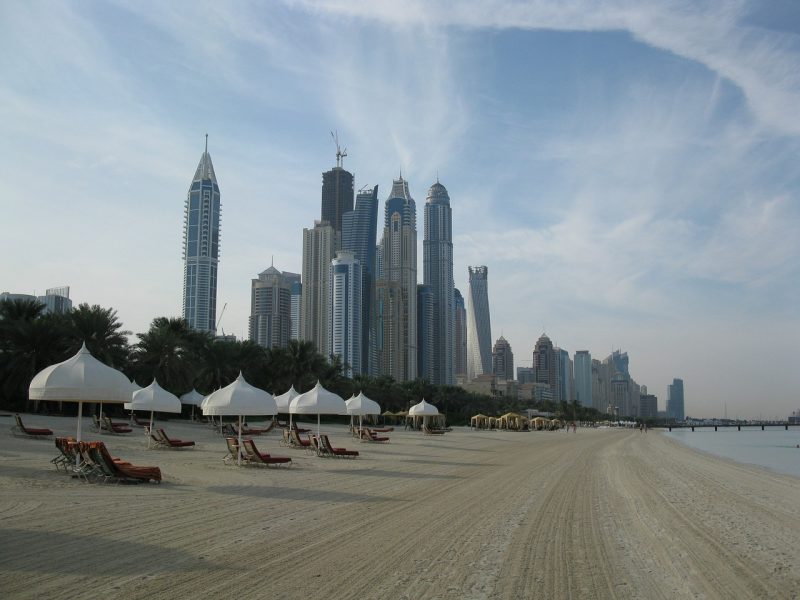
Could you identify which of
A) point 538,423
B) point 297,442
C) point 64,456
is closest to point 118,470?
point 64,456

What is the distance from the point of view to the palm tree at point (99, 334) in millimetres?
36562

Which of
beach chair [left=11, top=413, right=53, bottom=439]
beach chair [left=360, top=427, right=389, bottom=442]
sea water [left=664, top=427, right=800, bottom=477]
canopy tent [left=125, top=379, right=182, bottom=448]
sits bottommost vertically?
sea water [left=664, top=427, right=800, bottom=477]

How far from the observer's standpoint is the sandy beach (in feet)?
20.5

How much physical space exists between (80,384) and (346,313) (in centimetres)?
14600

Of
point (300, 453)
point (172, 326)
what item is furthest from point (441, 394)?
point (300, 453)

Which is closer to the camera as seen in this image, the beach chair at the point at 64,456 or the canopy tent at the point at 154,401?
the beach chair at the point at 64,456

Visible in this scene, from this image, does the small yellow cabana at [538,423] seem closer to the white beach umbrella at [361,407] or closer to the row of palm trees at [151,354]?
the row of palm trees at [151,354]

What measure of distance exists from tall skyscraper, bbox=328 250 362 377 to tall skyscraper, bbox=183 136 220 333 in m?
34.5

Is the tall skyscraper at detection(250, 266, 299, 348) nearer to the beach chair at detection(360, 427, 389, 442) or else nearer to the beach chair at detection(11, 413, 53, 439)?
the beach chair at detection(360, 427, 389, 442)

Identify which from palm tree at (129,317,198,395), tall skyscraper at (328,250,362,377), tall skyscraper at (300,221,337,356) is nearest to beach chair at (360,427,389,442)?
palm tree at (129,317,198,395)

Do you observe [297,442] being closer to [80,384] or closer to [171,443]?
[171,443]

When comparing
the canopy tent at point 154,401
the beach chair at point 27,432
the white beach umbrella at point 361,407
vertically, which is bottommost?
the beach chair at point 27,432

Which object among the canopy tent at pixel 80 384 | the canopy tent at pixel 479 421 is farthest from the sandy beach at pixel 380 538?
the canopy tent at pixel 479 421

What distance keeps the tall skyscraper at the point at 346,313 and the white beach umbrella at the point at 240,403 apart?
137 m
